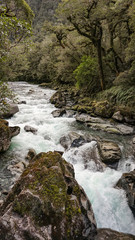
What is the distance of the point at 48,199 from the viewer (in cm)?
335

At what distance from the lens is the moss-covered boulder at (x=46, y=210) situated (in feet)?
9.63

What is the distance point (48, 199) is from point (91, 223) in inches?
52.4

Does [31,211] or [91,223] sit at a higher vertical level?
[31,211]

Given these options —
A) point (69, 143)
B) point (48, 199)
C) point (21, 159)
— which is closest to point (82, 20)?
point (69, 143)

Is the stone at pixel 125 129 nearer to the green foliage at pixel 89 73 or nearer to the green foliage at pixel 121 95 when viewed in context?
the green foliage at pixel 121 95

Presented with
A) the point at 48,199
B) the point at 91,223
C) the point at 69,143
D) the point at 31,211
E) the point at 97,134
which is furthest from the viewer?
the point at 97,134

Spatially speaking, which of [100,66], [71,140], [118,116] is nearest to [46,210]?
[71,140]

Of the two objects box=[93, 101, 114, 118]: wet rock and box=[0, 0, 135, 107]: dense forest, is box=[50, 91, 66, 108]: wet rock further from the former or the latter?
box=[93, 101, 114, 118]: wet rock

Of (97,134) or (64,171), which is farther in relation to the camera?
(97,134)

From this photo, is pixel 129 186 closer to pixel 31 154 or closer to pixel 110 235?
pixel 110 235

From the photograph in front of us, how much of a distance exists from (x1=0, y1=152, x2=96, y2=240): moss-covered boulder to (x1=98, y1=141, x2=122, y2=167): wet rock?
361cm

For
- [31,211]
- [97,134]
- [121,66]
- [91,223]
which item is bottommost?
[97,134]

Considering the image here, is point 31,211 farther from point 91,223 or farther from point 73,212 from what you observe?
point 91,223

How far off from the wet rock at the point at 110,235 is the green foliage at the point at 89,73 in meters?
16.1
